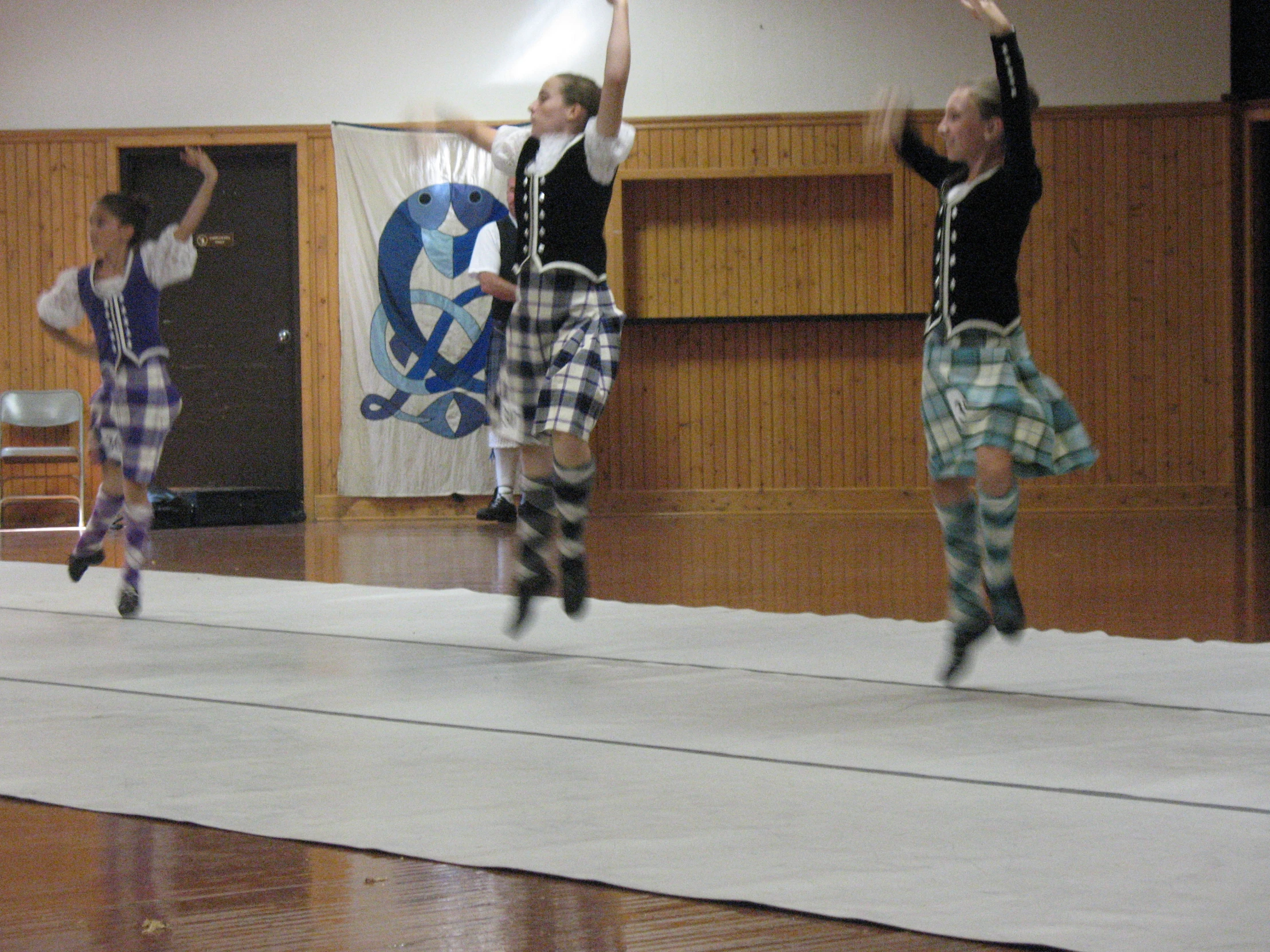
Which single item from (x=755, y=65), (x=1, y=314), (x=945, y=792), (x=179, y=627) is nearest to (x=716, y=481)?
(x=755, y=65)

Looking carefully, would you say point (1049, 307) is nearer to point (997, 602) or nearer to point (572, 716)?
point (997, 602)

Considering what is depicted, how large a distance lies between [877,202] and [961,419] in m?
5.24

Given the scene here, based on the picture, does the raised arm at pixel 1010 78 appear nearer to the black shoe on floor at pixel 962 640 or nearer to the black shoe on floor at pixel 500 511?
the black shoe on floor at pixel 962 640

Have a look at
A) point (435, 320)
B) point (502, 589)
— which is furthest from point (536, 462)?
point (435, 320)

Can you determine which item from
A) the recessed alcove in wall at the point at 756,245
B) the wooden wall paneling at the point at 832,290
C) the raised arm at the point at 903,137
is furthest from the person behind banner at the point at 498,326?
the raised arm at the point at 903,137

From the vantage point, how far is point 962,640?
2.53m

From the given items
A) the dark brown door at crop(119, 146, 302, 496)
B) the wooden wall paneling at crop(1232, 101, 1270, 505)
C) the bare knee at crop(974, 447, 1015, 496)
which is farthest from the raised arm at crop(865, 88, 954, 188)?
the dark brown door at crop(119, 146, 302, 496)

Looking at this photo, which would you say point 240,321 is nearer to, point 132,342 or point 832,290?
point 832,290

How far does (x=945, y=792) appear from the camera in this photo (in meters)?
1.81

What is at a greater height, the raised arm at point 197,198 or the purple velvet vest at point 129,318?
the raised arm at point 197,198

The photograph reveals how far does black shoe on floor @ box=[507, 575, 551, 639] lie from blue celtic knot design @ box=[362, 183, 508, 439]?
4.57 metres

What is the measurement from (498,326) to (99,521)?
327 centimetres

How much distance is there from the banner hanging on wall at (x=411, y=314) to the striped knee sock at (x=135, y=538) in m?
4.05

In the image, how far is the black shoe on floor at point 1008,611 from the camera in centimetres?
254
